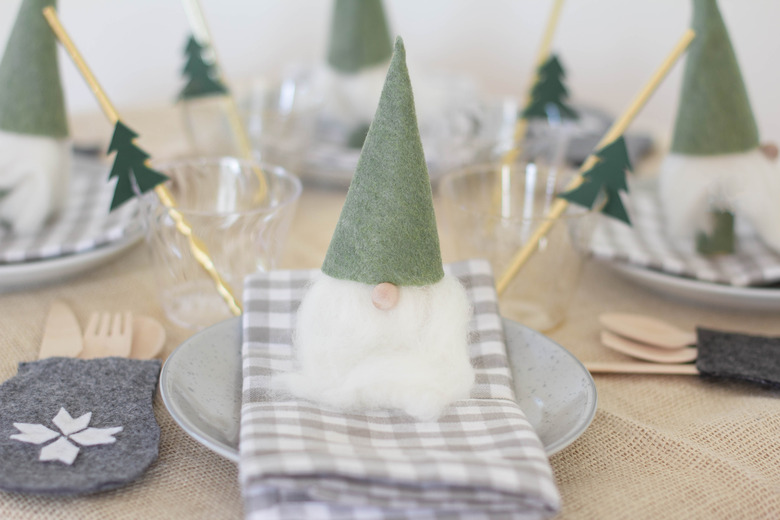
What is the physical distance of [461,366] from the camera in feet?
1.46

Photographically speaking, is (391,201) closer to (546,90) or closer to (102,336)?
(102,336)

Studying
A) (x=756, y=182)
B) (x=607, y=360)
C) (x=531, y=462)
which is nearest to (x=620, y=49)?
(x=756, y=182)

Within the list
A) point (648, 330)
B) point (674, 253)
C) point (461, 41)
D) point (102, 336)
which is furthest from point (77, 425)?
point (461, 41)

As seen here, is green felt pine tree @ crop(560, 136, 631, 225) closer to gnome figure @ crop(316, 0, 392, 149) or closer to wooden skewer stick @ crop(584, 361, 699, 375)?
wooden skewer stick @ crop(584, 361, 699, 375)

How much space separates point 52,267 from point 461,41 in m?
1.31

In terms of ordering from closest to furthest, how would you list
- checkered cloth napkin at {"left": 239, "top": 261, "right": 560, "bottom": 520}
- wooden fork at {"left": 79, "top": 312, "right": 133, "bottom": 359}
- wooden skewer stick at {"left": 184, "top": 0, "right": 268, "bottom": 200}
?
checkered cloth napkin at {"left": 239, "top": 261, "right": 560, "bottom": 520} → wooden fork at {"left": 79, "top": 312, "right": 133, "bottom": 359} → wooden skewer stick at {"left": 184, "top": 0, "right": 268, "bottom": 200}

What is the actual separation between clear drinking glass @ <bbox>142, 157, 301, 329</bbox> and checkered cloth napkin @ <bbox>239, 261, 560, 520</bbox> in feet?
0.49

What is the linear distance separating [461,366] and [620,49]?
1.38 metres

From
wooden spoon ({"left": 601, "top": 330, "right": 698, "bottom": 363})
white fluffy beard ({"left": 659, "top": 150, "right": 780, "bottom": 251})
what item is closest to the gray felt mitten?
wooden spoon ({"left": 601, "top": 330, "right": 698, "bottom": 363})

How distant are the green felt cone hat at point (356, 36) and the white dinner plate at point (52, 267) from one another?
0.42 meters

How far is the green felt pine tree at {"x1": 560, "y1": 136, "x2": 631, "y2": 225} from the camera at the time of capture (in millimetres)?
593

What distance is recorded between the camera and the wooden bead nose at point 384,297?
0.43 meters

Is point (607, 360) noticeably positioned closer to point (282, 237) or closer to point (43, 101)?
point (282, 237)

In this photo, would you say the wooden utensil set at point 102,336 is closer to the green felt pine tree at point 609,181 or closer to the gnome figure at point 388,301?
the gnome figure at point 388,301
